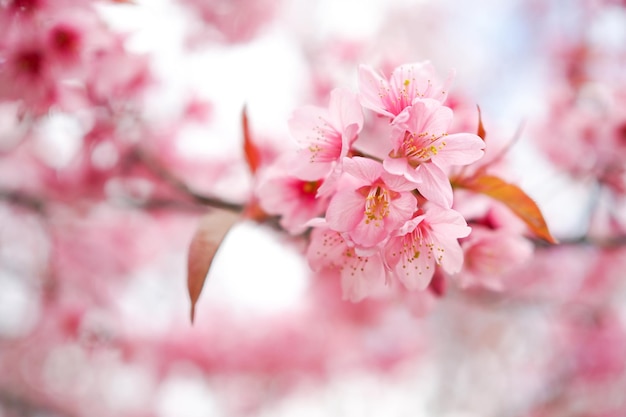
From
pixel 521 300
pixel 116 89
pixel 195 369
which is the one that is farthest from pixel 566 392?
pixel 116 89

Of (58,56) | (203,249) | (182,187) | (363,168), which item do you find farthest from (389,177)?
(58,56)

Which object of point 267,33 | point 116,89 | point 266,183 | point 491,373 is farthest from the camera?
point 491,373

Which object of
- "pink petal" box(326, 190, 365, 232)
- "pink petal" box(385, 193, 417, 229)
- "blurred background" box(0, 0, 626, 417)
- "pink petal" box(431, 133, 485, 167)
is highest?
"pink petal" box(431, 133, 485, 167)

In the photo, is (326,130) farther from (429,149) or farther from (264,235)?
(264,235)

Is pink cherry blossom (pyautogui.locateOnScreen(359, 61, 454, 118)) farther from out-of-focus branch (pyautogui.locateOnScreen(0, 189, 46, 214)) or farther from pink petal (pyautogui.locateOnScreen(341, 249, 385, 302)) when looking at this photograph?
out-of-focus branch (pyautogui.locateOnScreen(0, 189, 46, 214))

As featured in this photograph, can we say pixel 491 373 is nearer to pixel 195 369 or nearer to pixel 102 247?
pixel 195 369

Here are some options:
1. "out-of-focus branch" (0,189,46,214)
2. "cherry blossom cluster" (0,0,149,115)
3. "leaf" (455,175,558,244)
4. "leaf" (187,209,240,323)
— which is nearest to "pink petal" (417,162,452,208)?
"leaf" (455,175,558,244)

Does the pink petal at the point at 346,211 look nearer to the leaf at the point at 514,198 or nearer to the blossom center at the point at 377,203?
the blossom center at the point at 377,203
